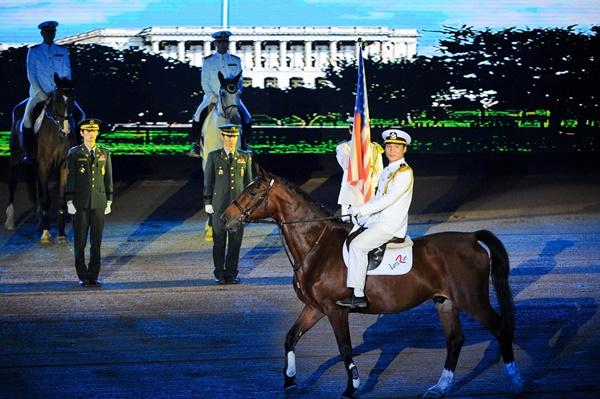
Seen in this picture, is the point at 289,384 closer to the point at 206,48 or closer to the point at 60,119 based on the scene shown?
the point at 60,119

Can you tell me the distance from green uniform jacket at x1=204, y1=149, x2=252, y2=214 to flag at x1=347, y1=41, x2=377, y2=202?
1316 mm

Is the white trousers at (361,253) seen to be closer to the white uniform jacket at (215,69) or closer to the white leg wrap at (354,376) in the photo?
the white leg wrap at (354,376)

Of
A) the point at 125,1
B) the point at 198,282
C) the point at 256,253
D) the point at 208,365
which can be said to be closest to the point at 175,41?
the point at 125,1

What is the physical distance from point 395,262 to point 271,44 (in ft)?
41.4

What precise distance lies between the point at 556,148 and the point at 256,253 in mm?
8908

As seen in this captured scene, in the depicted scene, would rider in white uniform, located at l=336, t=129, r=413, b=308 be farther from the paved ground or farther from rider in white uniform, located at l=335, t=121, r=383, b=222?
rider in white uniform, located at l=335, t=121, r=383, b=222

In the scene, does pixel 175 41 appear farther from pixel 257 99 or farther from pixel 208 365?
pixel 208 365

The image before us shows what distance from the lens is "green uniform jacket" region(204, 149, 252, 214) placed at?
1403 centimetres

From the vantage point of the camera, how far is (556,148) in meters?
23.4

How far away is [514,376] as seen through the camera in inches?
367

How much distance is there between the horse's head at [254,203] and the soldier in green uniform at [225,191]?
390 cm

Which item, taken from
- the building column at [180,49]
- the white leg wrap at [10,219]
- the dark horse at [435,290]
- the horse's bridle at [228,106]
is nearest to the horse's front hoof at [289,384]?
the dark horse at [435,290]

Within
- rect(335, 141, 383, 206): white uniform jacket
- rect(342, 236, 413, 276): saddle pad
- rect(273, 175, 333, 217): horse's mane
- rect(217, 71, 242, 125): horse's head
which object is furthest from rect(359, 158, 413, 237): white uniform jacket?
rect(217, 71, 242, 125): horse's head

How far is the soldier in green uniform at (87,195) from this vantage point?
13711 mm
